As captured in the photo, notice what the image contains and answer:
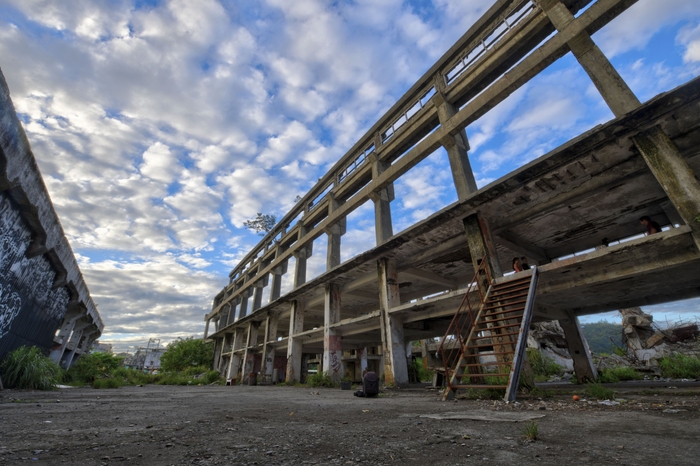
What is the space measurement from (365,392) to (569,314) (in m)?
8.70

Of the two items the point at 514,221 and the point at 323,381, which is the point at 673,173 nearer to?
the point at 514,221

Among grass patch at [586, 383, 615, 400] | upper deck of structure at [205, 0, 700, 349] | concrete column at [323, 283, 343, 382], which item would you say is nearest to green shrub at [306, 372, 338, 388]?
concrete column at [323, 283, 343, 382]

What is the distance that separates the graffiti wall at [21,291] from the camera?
6984 mm

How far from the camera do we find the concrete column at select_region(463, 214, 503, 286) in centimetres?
813

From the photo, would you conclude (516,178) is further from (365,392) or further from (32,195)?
(32,195)

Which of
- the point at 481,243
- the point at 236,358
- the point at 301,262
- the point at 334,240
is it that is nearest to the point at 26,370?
the point at 334,240

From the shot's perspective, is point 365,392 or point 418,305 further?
point 418,305

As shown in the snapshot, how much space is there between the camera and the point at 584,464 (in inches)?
67.2

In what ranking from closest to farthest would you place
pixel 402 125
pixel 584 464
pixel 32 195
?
pixel 584 464, pixel 32 195, pixel 402 125

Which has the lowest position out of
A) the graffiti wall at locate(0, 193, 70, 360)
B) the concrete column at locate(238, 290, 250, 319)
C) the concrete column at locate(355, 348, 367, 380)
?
the concrete column at locate(355, 348, 367, 380)

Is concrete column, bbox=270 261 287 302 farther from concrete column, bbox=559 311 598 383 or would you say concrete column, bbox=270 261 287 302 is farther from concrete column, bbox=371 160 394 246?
concrete column, bbox=559 311 598 383

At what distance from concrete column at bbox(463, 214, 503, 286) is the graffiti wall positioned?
1071cm

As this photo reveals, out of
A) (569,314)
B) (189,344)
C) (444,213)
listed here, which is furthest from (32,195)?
(189,344)

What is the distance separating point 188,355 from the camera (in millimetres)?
33750
